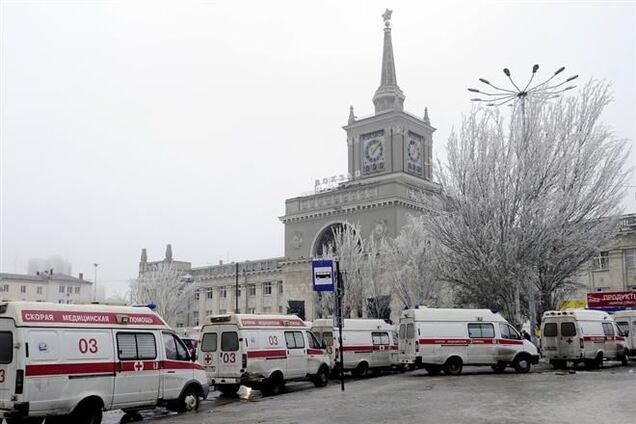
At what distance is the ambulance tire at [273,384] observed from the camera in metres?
19.6

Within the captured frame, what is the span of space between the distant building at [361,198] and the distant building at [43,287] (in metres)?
47.8

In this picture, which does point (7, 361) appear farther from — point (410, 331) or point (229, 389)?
point (410, 331)

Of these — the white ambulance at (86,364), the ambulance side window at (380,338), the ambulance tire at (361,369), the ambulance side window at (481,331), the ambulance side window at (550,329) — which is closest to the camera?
the white ambulance at (86,364)

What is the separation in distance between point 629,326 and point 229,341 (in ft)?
68.0

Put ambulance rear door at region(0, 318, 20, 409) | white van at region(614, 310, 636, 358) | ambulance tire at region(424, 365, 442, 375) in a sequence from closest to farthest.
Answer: ambulance rear door at region(0, 318, 20, 409) < ambulance tire at region(424, 365, 442, 375) < white van at region(614, 310, 636, 358)

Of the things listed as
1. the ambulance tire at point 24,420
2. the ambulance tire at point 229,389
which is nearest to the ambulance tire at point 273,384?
the ambulance tire at point 229,389

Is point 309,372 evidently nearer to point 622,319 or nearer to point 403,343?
point 403,343

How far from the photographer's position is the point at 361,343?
2598 centimetres

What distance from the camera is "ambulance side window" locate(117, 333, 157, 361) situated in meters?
14.2

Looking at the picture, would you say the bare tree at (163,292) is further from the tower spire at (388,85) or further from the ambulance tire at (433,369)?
the ambulance tire at (433,369)

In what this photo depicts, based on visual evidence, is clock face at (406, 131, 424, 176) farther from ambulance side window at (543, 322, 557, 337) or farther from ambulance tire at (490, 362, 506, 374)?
ambulance tire at (490, 362, 506, 374)

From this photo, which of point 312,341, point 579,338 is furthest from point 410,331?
point 579,338

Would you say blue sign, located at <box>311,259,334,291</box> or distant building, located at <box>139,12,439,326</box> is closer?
blue sign, located at <box>311,259,334,291</box>

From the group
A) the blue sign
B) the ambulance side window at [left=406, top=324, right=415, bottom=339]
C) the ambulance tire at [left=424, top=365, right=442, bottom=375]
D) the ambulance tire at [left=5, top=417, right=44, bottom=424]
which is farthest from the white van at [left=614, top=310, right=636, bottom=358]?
the ambulance tire at [left=5, top=417, right=44, bottom=424]
